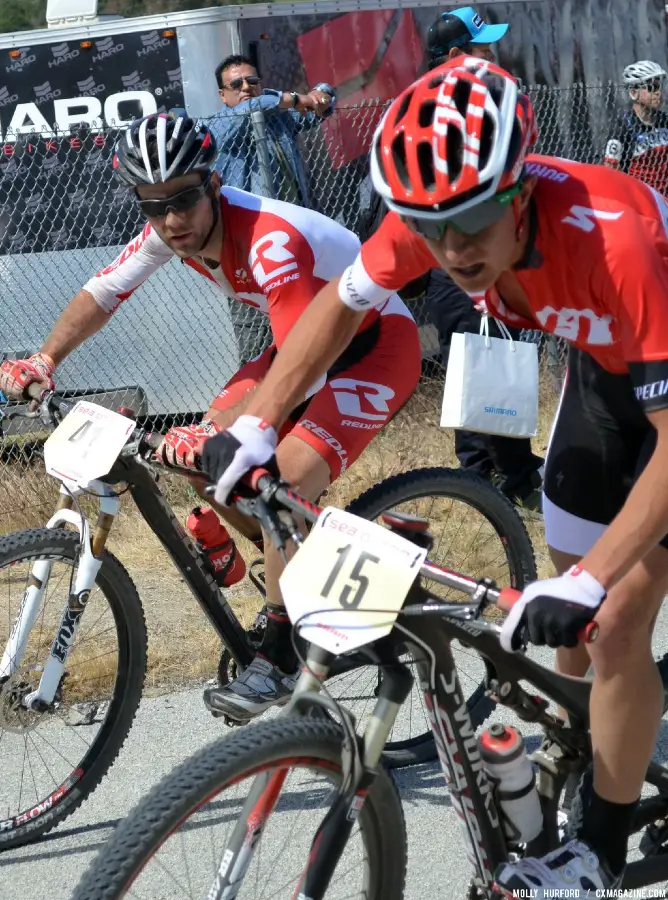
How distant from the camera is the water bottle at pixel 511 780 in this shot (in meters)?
2.58

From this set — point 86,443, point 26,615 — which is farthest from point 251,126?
point 26,615

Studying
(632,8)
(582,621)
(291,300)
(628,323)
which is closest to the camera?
(582,621)

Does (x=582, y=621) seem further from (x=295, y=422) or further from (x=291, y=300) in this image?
(x=295, y=422)

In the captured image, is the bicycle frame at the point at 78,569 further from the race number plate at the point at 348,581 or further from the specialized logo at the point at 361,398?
the race number plate at the point at 348,581

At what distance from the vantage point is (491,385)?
5164 mm

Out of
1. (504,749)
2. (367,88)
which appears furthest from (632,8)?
(504,749)

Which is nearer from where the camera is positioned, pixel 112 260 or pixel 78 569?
pixel 78 569

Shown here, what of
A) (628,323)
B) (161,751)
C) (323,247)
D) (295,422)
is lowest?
(161,751)

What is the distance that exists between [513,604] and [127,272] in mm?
2353

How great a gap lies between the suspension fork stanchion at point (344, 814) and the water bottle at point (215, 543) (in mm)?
1575

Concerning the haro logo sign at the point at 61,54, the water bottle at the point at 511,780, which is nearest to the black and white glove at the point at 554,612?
the water bottle at the point at 511,780

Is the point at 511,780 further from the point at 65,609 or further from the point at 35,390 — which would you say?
the point at 35,390

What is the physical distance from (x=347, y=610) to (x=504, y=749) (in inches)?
22.7

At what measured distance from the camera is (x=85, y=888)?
220cm
